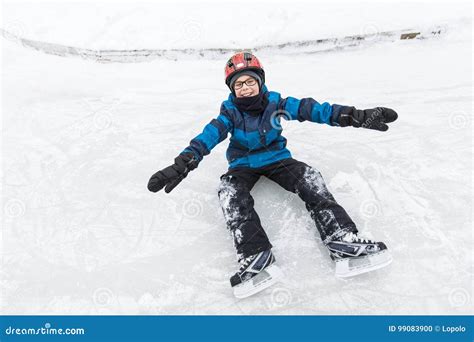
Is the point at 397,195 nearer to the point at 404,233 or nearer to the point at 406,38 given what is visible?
the point at 404,233

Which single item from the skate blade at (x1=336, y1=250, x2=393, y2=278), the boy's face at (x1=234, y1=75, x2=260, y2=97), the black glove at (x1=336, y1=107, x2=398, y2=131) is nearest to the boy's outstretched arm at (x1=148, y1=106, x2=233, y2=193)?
the boy's face at (x1=234, y1=75, x2=260, y2=97)

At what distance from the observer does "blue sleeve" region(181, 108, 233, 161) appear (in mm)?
2682

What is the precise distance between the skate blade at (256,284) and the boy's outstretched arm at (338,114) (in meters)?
Answer: 1.18

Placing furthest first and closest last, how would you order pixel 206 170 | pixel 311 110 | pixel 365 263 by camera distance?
pixel 206 170
pixel 311 110
pixel 365 263

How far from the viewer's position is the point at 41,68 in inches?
200

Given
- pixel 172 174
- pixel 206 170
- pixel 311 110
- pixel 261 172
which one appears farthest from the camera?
pixel 206 170

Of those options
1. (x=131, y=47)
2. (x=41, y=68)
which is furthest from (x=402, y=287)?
(x=41, y=68)

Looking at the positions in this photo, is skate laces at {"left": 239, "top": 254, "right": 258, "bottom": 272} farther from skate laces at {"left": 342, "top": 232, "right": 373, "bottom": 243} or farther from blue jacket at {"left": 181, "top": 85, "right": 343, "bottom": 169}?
blue jacket at {"left": 181, "top": 85, "right": 343, "bottom": 169}

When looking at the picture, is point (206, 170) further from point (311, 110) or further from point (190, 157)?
point (311, 110)

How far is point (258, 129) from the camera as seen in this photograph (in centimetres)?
285

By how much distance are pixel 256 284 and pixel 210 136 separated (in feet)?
3.75

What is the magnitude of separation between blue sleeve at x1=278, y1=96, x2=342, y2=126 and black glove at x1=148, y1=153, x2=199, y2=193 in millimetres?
847

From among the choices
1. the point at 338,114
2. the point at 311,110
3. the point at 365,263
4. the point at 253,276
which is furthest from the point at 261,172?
the point at 365,263

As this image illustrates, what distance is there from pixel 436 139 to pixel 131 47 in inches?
165
